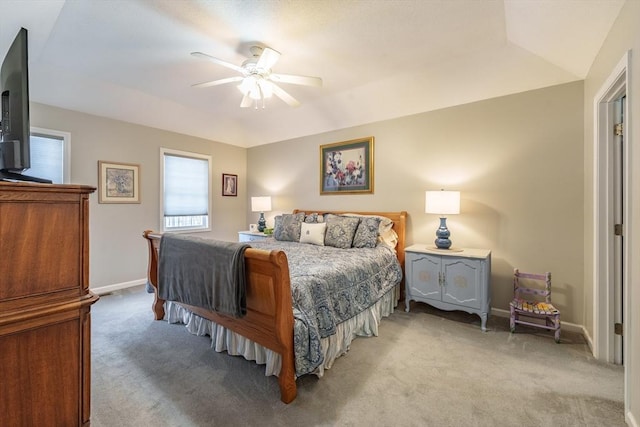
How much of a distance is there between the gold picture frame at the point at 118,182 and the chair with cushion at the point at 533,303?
5020mm

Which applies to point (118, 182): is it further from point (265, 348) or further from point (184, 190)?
point (265, 348)

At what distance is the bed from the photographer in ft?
5.60

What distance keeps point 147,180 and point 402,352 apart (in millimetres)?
4246

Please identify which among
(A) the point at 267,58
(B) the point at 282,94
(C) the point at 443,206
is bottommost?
(C) the point at 443,206

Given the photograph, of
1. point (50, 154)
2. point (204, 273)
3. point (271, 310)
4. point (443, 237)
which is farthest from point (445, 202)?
point (50, 154)

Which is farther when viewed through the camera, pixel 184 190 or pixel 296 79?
pixel 184 190

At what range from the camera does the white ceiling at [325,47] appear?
2.11 m

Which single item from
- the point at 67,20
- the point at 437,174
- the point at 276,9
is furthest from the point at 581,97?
the point at 67,20

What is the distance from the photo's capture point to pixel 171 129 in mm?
4480

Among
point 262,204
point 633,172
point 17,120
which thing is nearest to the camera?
point 17,120

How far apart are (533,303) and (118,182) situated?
210 inches

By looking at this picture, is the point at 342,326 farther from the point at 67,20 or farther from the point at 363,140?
the point at 67,20

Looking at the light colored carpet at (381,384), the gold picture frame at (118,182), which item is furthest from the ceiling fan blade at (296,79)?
the gold picture frame at (118,182)

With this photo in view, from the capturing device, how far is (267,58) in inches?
90.4
